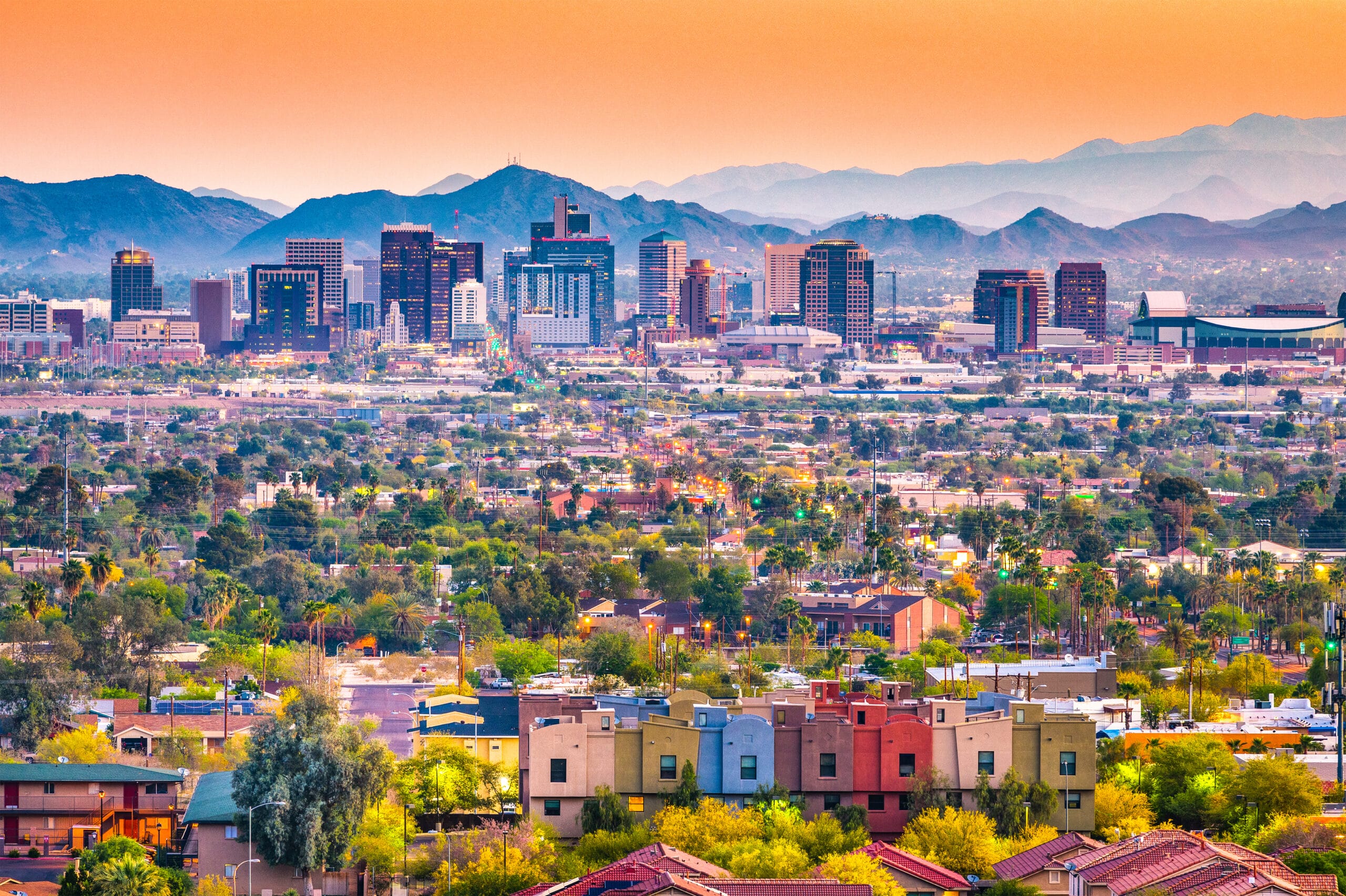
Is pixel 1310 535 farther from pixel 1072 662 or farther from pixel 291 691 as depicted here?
pixel 291 691

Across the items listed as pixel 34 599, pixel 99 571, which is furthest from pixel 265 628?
pixel 99 571

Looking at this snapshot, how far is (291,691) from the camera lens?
4912 cm

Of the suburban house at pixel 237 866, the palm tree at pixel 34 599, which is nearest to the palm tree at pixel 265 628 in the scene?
the palm tree at pixel 34 599

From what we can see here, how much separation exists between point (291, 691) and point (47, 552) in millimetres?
36934

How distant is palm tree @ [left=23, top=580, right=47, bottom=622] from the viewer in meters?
62.0

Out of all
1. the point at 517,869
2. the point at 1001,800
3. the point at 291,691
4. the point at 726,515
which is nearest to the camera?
the point at 517,869

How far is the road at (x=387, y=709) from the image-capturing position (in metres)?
46.2

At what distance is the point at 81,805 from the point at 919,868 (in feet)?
53.2

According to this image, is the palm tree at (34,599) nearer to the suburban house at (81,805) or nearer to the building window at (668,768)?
the suburban house at (81,805)

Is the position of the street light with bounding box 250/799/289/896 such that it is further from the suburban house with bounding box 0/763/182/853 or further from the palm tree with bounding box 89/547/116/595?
the palm tree with bounding box 89/547/116/595

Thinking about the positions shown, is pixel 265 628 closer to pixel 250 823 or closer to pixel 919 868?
pixel 250 823

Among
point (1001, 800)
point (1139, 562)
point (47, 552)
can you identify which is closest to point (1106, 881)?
point (1001, 800)

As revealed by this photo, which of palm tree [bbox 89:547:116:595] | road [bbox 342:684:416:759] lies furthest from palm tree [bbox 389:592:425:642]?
palm tree [bbox 89:547:116:595]

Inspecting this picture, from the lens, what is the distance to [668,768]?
36.4 metres
